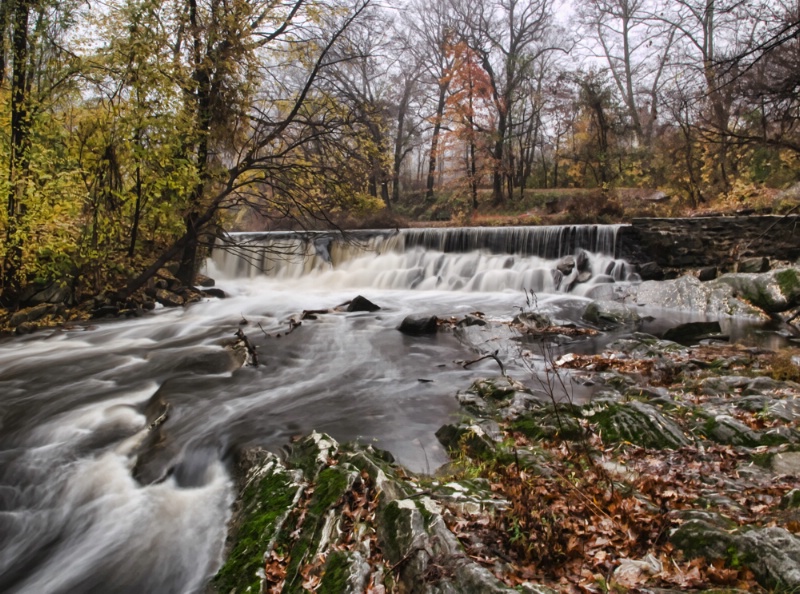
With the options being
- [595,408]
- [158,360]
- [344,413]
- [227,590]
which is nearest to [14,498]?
[227,590]

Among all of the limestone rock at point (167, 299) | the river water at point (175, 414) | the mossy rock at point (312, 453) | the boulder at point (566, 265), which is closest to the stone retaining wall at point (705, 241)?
the boulder at point (566, 265)

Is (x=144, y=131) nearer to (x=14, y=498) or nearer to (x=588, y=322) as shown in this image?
(x=14, y=498)

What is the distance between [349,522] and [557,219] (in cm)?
1823

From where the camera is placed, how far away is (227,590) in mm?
2812

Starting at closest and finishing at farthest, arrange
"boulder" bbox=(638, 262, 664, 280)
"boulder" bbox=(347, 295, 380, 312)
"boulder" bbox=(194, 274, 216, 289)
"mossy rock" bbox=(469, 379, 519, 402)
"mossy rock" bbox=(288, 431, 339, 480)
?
"mossy rock" bbox=(288, 431, 339, 480)
"mossy rock" bbox=(469, 379, 519, 402)
"boulder" bbox=(347, 295, 380, 312)
"boulder" bbox=(638, 262, 664, 280)
"boulder" bbox=(194, 274, 216, 289)

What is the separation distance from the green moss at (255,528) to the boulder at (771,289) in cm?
1101

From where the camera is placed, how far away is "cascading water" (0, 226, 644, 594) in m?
3.52

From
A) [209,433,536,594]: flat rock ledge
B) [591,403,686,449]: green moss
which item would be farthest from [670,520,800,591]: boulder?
[591,403,686,449]: green moss

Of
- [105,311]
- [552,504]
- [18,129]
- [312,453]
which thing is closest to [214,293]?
[105,311]

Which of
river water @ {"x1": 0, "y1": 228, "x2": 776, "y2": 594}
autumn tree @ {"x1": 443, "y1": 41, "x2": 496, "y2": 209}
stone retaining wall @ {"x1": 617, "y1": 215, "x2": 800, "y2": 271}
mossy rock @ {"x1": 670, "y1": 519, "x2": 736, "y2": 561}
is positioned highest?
autumn tree @ {"x1": 443, "y1": 41, "x2": 496, "y2": 209}

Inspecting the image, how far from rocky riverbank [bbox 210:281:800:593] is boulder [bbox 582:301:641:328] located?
15.1ft

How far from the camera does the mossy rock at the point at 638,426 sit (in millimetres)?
4116

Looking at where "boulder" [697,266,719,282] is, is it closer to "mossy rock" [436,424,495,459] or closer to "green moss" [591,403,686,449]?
"green moss" [591,403,686,449]

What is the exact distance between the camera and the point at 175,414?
567 centimetres
